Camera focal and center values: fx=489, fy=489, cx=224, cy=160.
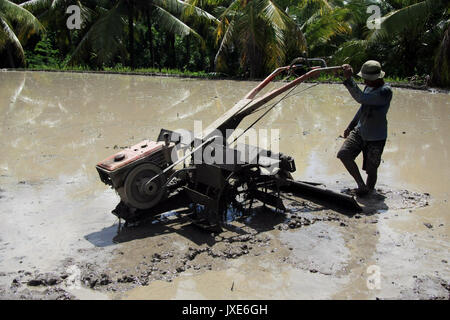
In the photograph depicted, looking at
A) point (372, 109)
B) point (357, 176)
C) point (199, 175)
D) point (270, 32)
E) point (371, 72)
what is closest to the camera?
point (199, 175)

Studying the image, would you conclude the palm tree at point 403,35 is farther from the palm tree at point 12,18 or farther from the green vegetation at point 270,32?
the palm tree at point 12,18

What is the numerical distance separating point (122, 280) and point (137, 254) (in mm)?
454

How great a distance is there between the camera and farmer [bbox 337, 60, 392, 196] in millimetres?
5246

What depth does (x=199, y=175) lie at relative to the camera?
188 inches

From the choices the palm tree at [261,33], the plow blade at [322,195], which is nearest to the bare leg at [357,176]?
the plow blade at [322,195]

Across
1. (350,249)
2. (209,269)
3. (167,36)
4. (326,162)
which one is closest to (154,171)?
(209,269)

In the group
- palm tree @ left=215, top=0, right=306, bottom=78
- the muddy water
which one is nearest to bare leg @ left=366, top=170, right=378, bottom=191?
the muddy water

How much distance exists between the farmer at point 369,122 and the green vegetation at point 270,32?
35.2 feet

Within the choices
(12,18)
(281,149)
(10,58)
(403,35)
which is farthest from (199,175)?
(10,58)

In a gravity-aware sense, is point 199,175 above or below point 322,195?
above

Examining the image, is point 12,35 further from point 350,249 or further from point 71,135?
point 350,249

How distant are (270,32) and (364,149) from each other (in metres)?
13.0

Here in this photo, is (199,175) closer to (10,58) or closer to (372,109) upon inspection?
(372,109)

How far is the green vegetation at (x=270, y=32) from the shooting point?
1673cm
